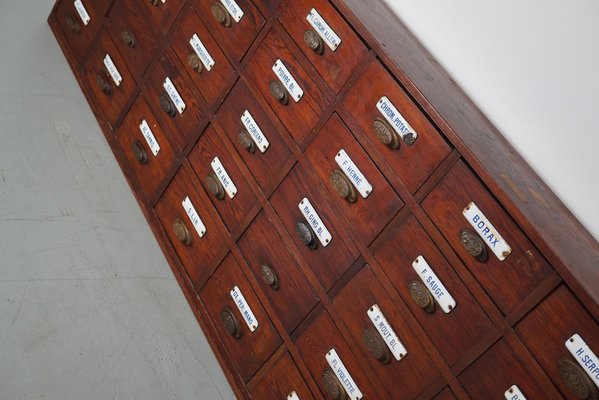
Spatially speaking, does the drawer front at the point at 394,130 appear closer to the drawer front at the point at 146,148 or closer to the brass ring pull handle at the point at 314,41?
the brass ring pull handle at the point at 314,41

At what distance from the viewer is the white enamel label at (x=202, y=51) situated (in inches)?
120

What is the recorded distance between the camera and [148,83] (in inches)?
132

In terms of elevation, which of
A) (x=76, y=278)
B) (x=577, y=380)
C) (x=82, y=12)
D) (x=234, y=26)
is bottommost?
(x=577, y=380)

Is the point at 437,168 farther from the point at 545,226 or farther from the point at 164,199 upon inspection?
the point at 164,199

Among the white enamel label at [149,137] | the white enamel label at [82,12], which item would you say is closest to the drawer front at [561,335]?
the white enamel label at [149,137]

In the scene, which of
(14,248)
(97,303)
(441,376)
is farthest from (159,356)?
(441,376)

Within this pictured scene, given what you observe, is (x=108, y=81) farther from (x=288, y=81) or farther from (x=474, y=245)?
(x=474, y=245)

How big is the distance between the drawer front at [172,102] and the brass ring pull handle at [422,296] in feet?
3.96

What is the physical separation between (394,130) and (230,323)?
38.7 inches

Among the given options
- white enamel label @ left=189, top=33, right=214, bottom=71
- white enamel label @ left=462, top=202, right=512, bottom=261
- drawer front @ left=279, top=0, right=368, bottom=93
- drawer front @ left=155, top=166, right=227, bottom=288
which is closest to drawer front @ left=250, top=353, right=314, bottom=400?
drawer front @ left=155, top=166, right=227, bottom=288

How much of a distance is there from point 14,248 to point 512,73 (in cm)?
190

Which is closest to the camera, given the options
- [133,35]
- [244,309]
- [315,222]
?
[315,222]

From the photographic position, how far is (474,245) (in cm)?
212

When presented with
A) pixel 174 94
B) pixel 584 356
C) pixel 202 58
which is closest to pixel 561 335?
pixel 584 356
